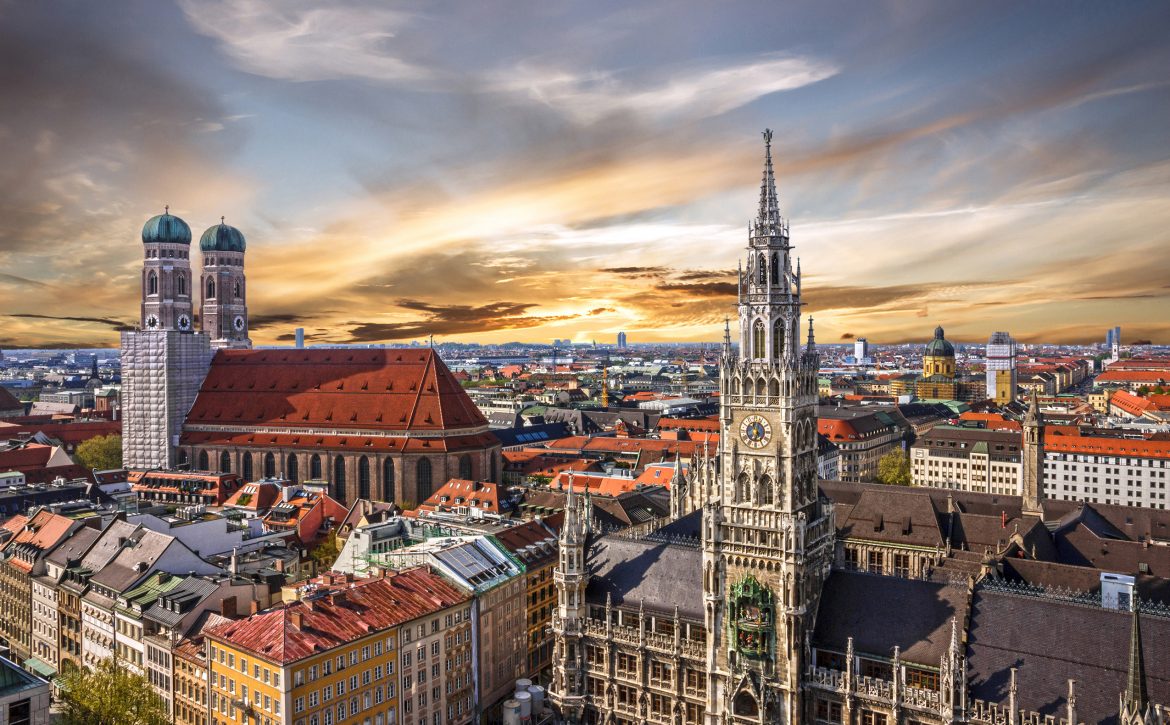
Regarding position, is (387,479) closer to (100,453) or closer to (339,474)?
(339,474)

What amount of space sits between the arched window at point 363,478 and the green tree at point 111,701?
83.7 metres

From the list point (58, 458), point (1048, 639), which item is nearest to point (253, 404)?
point (58, 458)

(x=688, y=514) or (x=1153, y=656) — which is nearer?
(x=1153, y=656)

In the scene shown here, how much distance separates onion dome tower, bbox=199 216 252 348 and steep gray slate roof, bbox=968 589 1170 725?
169 meters

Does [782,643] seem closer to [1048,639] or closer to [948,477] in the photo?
[1048,639]

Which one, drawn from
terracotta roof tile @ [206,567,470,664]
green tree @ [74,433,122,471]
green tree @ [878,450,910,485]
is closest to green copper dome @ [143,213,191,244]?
green tree @ [74,433,122,471]

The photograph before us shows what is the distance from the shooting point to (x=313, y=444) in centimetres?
15188

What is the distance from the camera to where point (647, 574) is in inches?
2650

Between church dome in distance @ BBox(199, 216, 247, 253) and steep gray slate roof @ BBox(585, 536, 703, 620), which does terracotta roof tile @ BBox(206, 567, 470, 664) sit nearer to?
steep gray slate roof @ BBox(585, 536, 703, 620)

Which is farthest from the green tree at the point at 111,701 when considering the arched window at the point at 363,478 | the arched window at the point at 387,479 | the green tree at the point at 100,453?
the green tree at the point at 100,453

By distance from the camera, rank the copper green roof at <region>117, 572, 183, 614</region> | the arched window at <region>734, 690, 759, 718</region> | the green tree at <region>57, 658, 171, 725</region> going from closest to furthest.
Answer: the arched window at <region>734, 690, 759, 718</region> → the green tree at <region>57, 658, 171, 725</region> → the copper green roof at <region>117, 572, 183, 614</region>

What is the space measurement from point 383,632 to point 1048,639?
Result: 153 ft

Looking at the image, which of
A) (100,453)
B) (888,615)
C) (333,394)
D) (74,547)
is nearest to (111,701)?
(74,547)

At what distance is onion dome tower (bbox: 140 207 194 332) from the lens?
555 feet
